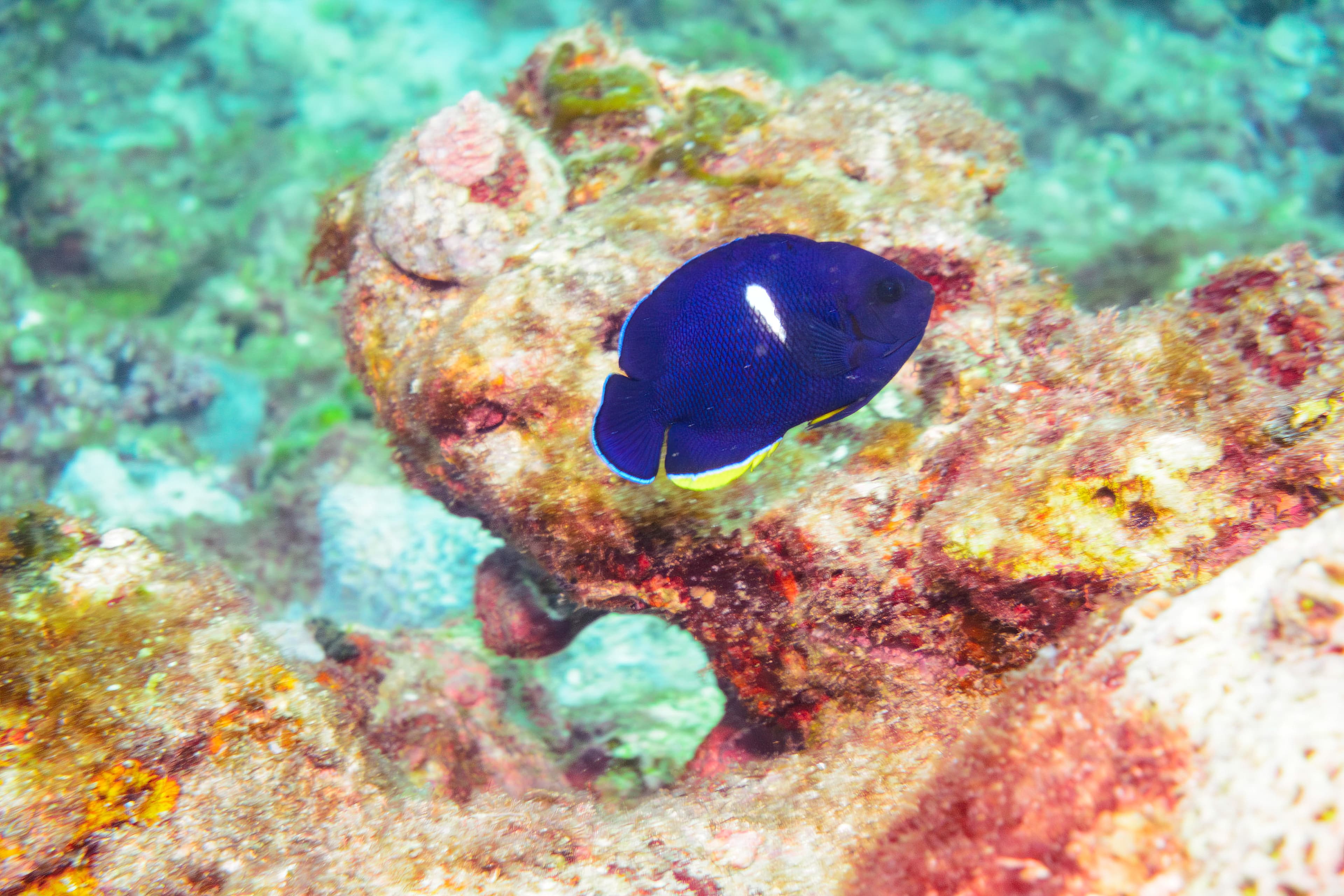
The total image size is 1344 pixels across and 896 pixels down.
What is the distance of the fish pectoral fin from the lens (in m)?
1.62

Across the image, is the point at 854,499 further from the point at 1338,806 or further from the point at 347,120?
the point at 347,120

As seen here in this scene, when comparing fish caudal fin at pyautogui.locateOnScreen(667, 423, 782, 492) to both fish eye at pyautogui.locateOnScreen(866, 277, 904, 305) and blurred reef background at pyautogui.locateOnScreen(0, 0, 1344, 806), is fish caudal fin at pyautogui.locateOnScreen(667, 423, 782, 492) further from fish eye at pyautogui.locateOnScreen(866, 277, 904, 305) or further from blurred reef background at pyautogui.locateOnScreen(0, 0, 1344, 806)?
blurred reef background at pyautogui.locateOnScreen(0, 0, 1344, 806)

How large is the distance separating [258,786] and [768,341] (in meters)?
1.94

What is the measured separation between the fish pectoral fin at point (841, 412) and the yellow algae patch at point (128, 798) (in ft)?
6.65

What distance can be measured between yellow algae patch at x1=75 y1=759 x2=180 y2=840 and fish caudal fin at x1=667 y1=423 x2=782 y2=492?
168 centimetres

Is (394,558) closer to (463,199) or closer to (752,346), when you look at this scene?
(463,199)

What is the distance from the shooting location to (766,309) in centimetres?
153

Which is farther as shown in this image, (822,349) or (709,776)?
(709,776)

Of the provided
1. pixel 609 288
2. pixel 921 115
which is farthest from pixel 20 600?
pixel 921 115

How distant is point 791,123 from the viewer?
3.09 metres

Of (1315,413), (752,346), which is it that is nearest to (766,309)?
(752,346)

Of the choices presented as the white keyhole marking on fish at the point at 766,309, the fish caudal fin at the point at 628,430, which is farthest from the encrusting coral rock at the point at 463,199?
the white keyhole marking on fish at the point at 766,309

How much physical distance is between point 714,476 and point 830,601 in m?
0.78

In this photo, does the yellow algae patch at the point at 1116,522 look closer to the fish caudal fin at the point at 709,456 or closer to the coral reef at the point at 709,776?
the coral reef at the point at 709,776
